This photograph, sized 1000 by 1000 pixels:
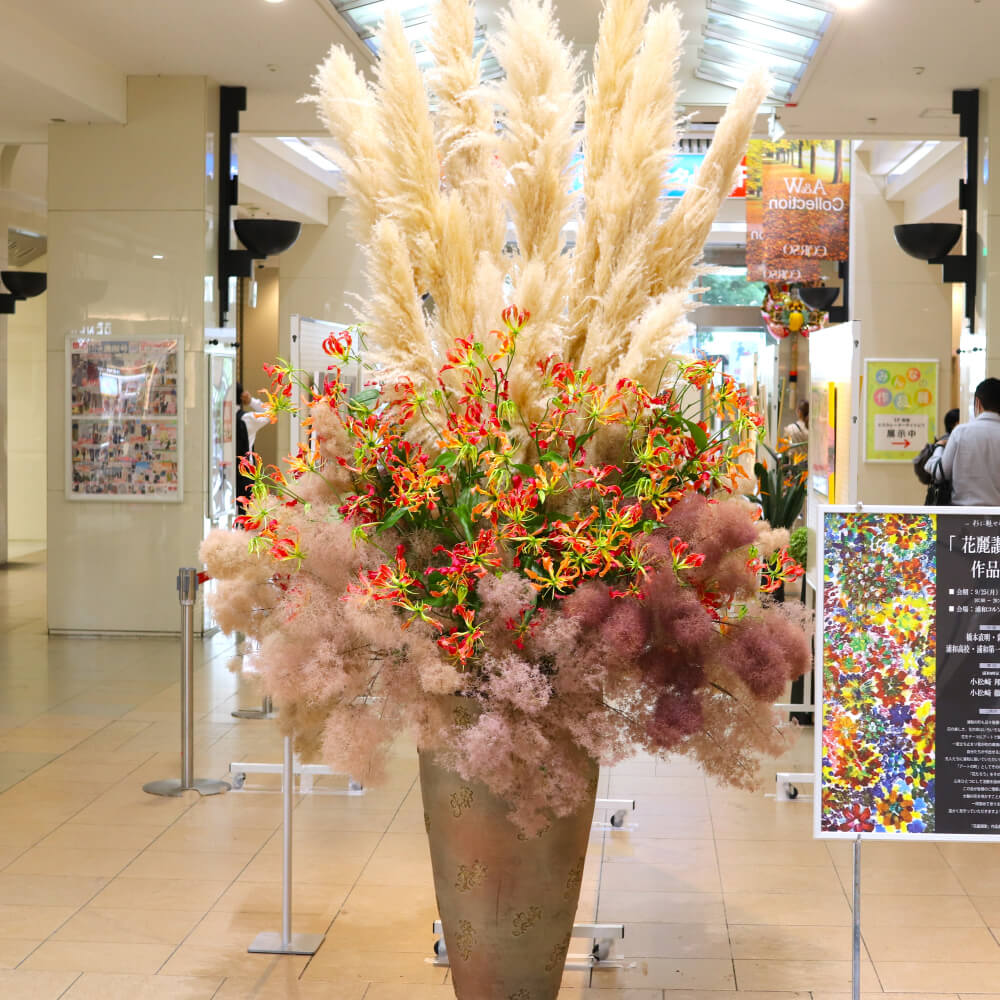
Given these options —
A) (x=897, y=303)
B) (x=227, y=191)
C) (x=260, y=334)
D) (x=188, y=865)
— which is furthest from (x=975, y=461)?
(x=260, y=334)

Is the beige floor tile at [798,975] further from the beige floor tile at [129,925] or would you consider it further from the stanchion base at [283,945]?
the beige floor tile at [129,925]

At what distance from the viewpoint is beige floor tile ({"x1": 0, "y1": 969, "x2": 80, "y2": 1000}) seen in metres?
3.32

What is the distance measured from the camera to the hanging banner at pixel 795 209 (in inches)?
457

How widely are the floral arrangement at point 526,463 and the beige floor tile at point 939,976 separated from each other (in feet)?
4.81

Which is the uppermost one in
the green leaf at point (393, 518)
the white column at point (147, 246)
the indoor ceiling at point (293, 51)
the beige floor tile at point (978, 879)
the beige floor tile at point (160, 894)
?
the indoor ceiling at point (293, 51)

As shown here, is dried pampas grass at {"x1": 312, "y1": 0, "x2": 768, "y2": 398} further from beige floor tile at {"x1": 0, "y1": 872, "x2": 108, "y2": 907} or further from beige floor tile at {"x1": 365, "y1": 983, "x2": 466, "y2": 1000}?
beige floor tile at {"x1": 0, "y1": 872, "x2": 108, "y2": 907}

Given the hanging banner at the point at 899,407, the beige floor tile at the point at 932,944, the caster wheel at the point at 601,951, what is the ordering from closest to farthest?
1. the caster wheel at the point at 601,951
2. the beige floor tile at the point at 932,944
3. the hanging banner at the point at 899,407

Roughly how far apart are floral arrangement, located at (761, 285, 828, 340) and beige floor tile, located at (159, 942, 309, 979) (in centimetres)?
1061

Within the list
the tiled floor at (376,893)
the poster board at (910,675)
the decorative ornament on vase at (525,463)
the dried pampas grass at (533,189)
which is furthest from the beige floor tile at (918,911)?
the dried pampas grass at (533,189)

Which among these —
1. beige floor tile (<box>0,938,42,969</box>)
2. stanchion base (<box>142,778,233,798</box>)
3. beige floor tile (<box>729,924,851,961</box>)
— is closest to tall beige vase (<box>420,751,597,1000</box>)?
→ beige floor tile (<box>729,924,851,961</box>)

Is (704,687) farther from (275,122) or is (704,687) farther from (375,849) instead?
(275,122)

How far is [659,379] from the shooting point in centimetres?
209

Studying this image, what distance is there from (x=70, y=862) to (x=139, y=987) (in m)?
1.11

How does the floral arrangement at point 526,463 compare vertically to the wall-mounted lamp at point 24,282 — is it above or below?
below
